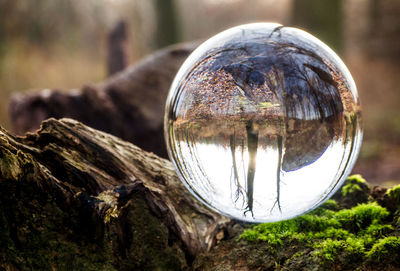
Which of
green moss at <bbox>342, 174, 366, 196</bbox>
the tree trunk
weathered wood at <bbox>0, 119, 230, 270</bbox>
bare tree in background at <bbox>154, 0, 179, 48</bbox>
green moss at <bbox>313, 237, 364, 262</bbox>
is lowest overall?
green moss at <bbox>313, 237, 364, 262</bbox>

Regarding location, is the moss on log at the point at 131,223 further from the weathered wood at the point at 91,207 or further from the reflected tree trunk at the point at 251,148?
the reflected tree trunk at the point at 251,148

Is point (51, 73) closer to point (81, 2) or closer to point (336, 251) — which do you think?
point (81, 2)

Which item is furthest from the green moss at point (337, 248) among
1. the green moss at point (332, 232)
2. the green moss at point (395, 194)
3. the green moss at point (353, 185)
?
the green moss at point (353, 185)

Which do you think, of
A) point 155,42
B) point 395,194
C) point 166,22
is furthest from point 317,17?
point 395,194

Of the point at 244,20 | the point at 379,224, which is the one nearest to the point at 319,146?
the point at 379,224

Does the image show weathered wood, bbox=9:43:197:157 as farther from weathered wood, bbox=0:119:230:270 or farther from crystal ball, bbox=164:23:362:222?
crystal ball, bbox=164:23:362:222

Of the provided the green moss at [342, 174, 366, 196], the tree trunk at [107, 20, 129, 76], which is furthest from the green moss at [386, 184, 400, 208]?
the tree trunk at [107, 20, 129, 76]
